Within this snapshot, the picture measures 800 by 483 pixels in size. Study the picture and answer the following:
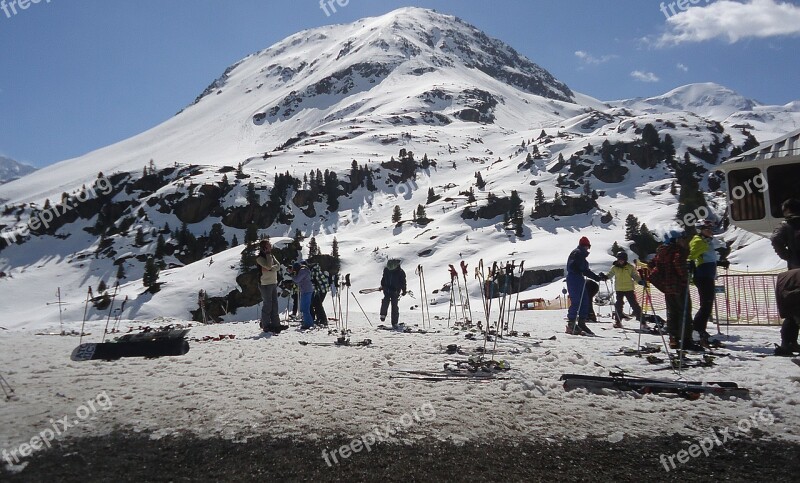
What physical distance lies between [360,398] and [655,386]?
11.8ft

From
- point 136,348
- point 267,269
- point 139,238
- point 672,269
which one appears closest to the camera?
point 136,348

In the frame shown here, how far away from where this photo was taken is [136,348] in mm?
8188

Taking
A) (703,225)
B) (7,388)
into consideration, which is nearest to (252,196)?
(7,388)

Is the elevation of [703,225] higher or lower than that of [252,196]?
lower

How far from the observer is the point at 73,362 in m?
7.61

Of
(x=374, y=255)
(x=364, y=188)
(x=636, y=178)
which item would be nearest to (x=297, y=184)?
(x=364, y=188)

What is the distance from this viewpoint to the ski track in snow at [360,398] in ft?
15.7

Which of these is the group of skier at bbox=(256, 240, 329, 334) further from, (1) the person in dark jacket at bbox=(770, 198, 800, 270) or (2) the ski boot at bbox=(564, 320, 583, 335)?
(1) the person in dark jacket at bbox=(770, 198, 800, 270)

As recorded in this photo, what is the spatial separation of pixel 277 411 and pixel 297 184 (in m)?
124

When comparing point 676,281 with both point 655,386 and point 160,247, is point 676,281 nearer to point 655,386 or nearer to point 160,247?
point 655,386

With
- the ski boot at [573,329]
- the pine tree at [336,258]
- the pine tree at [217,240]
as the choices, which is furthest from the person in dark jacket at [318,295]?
the pine tree at [217,240]

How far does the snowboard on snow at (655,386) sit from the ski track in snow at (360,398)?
0.15 m

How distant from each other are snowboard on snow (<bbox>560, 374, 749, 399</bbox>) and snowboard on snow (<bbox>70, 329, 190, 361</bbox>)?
6.68 metres

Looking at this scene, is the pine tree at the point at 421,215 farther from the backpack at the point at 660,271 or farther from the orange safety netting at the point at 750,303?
the backpack at the point at 660,271
